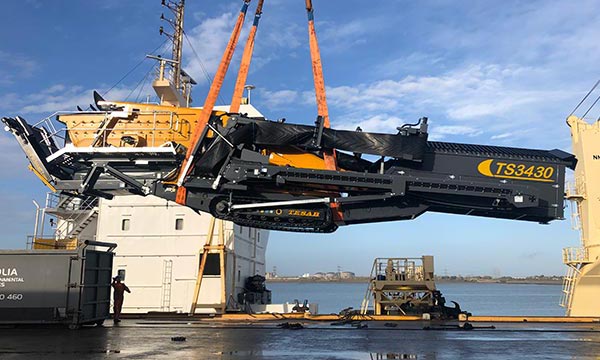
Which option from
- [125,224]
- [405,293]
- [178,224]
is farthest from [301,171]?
[125,224]

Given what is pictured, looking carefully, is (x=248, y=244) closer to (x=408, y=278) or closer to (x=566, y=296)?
(x=408, y=278)

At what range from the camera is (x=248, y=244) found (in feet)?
79.0

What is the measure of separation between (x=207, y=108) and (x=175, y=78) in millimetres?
15021

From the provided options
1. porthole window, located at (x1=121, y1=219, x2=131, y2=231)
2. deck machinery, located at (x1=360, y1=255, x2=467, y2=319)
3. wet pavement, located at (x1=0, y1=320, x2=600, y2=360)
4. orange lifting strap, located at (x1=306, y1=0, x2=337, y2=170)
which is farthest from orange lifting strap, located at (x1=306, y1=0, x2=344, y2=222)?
porthole window, located at (x1=121, y1=219, x2=131, y2=231)

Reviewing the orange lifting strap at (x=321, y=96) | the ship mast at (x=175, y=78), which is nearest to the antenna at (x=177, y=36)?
the ship mast at (x=175, y=78)

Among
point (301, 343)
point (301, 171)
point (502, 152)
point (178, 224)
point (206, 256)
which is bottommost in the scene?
point (301, 343)

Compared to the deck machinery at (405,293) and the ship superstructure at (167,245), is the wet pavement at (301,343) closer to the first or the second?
the deck machinery at (405,293)

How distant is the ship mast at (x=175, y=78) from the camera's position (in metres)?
23.0

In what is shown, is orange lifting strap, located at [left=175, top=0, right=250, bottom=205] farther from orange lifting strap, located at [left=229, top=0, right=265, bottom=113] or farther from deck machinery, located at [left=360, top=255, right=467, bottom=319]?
deck machinery, located at [left=360, top=255, right=467, bottom=319]

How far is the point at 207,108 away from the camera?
35.7ft

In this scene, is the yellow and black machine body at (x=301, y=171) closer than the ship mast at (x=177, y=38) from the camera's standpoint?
Yes

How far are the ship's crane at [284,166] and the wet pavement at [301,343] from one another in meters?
2.55

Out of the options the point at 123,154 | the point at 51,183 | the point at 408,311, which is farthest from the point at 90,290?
the point at 408,311

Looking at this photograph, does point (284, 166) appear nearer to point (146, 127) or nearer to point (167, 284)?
point (146, 127)
